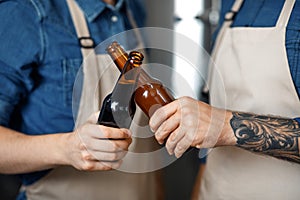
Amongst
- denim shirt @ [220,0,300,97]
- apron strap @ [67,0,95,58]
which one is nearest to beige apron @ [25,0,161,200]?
apron strap @ [67,0,95,58]

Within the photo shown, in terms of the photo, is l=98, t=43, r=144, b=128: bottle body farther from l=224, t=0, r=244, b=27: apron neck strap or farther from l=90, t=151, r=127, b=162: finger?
l=224, t=0, r=244, b=27: apron neck strap

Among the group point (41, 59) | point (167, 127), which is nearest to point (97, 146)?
point (167, 127)

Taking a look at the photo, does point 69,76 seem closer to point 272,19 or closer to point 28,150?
point 28,150

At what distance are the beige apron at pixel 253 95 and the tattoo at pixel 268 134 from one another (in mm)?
65

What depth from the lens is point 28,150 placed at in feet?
2.57

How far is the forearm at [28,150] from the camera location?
0.77m

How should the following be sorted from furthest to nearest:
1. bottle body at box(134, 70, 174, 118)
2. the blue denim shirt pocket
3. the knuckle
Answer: the blue denim shirt pocket
the knuckle
bottle body at box(134, 70, 174, 118)

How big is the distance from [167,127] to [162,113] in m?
0.03

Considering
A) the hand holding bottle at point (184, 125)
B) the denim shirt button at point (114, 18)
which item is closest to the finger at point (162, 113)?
the hand holding bottle at point (184, 125)

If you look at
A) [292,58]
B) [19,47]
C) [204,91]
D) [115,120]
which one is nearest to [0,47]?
[19,47]

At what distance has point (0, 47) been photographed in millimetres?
783

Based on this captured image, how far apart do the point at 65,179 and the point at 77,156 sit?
7.1 inches

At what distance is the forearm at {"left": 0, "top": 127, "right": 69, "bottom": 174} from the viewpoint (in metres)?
0.77

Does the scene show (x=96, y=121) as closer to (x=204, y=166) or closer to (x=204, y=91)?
(x=204, y=91)
